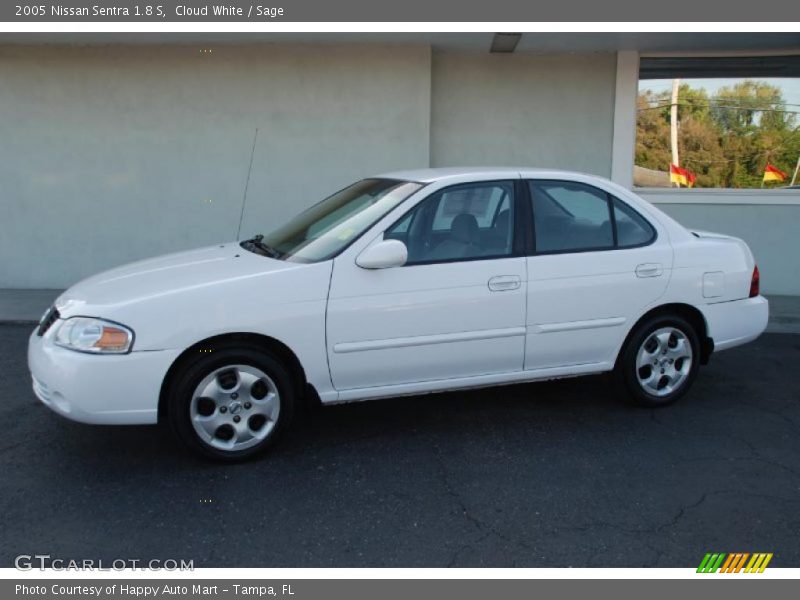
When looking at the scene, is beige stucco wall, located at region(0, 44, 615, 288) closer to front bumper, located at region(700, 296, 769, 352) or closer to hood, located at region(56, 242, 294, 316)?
front bumper, located at region(700, 296, 769, 352)

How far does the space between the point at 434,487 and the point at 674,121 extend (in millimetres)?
Answer: 7212

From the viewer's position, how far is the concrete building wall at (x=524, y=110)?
9.16 metres

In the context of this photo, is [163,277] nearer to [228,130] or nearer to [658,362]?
[658,362]

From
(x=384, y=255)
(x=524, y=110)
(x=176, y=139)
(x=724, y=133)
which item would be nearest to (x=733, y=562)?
(x=384, y=255)

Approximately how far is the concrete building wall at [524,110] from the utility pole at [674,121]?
819 mm

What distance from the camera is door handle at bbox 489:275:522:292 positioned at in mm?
4473

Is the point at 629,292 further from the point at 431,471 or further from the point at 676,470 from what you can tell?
the point at 431,471

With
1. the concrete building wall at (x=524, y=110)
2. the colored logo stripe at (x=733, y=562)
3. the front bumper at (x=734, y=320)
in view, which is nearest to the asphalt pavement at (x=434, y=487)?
the colored logo stripe at (x=733, y=562)

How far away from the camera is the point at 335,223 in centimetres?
464

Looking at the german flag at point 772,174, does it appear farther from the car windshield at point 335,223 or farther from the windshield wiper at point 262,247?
the windshield wiper at point 262,247

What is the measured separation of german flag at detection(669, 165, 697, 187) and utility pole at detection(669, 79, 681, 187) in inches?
1.8

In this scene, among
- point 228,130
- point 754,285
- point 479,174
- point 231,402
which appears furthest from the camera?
point 228,130

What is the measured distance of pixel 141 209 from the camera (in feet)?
30.2

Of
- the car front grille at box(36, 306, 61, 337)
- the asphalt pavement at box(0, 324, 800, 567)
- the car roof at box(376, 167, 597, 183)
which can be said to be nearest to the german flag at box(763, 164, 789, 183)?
the asphalt pavement at box(0, 324, 800, 567)
